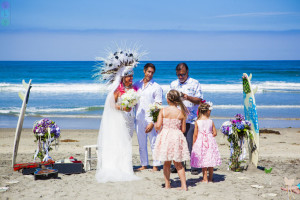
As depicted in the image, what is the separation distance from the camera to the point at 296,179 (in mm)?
6059

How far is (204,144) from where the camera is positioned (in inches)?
226

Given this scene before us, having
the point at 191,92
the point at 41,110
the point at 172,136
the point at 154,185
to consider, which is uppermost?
the point at 41,110

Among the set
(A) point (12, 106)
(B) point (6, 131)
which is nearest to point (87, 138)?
(B) point (6, 131)

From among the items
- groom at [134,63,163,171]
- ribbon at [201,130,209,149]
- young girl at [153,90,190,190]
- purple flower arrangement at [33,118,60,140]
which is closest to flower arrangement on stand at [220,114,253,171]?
ribbon at [201,130,209,149]

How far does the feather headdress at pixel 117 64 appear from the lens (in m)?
6.18

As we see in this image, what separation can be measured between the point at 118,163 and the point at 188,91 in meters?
1.74

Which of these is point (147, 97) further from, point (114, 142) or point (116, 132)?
point (114, 142)

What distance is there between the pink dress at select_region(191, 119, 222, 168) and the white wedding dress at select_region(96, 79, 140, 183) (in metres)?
1.16

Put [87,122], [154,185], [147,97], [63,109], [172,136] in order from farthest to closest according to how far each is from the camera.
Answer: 1. [63,109]
2. [87,122]
3. [147,97]
4. [154,185]
5. [172,136]

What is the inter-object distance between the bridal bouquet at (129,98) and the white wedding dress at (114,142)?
271 mm

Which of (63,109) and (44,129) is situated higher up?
(63,109)

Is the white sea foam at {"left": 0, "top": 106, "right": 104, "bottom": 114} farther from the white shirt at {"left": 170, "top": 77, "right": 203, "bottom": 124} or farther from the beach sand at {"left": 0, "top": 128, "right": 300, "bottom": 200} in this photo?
the white shirt at {"left": 170, "top": 77, "right": 203, "bottom": 124}

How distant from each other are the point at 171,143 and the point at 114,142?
1353 mm

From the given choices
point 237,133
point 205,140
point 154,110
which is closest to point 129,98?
point 154,110
